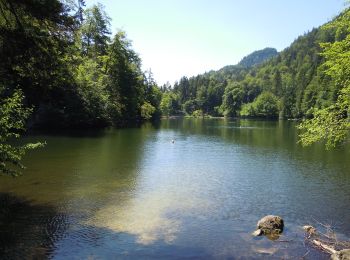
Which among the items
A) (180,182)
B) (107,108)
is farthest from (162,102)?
(180,182)

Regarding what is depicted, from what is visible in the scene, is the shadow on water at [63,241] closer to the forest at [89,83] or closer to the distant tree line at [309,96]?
the forest at [89,83]

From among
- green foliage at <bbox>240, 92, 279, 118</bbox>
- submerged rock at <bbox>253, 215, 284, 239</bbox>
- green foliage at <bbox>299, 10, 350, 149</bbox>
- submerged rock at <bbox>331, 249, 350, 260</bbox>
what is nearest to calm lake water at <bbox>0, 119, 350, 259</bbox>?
submerged rock at <bbox>253, 215, 284, 239</bbox>

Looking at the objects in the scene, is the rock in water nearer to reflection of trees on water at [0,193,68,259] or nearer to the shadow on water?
the shadow on water

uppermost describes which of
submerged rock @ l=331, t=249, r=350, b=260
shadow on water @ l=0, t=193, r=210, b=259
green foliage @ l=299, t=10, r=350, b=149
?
green foliage @ l=299, t=10, r=350, b=149

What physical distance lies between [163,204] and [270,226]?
20.5ft

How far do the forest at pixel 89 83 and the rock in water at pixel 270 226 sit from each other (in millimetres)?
3935

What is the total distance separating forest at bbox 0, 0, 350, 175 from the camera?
37.1 feet

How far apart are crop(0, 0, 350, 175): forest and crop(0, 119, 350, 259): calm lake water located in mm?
3280

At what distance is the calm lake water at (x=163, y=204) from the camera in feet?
45.9

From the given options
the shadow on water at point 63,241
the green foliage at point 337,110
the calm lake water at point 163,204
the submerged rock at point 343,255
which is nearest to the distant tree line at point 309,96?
the green foliage at point 337,110

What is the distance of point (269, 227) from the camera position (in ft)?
51.9

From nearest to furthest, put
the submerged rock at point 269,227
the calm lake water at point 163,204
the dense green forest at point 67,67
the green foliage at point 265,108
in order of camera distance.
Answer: the dense green forest at point 67,67 → the calm lake water at point 163,204 → the submerged rock at point 269,227 → the green foliage at point 265,108

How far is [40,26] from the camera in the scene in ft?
38.3

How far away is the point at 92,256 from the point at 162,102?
14635 centimetres
